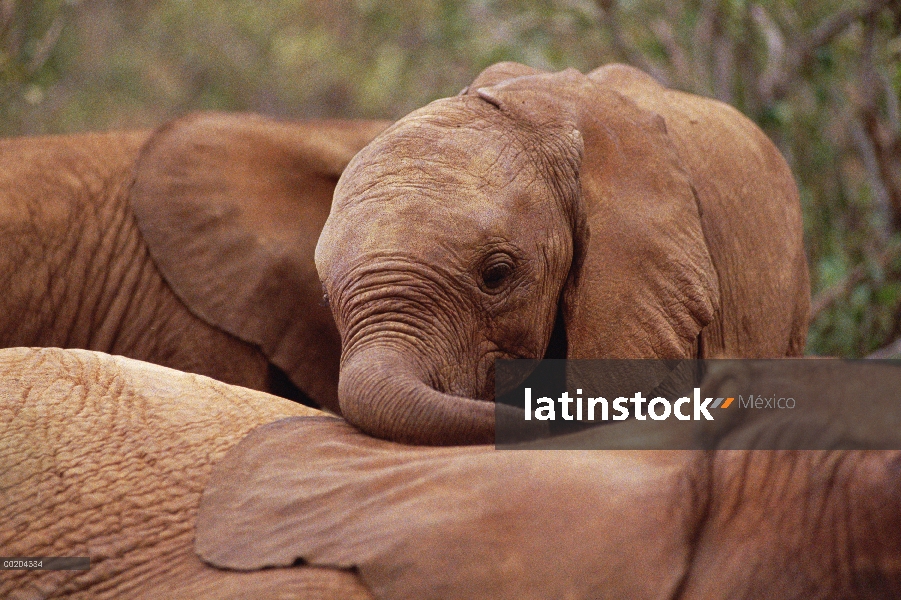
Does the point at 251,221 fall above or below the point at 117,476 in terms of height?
above

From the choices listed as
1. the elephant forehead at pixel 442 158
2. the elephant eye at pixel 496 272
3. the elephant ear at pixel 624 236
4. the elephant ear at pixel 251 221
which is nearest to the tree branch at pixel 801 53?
the elephant ear at pixel 251 221

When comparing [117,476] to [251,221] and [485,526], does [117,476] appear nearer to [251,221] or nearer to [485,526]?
[485,526]

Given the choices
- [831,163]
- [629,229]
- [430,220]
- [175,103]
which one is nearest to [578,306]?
[629,229]

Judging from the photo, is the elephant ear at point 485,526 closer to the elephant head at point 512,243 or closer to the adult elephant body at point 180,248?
the elephant head at point 512,243

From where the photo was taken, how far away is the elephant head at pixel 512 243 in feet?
7.54

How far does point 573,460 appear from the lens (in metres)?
1.63

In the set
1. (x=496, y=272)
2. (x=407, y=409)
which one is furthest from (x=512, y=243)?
(x=407, y=409)

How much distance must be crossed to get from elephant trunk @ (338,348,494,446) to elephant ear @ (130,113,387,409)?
1792mm

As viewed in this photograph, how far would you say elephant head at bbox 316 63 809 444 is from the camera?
2299 mm

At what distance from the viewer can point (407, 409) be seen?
6.44ft

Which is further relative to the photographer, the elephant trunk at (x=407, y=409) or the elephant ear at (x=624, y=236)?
the elephant ear at (x=624, y=236)

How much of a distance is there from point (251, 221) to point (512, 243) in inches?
74.4

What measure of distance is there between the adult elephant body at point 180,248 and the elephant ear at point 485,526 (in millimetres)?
2161

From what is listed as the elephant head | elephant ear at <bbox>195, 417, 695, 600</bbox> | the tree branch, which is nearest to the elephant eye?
the elephant head
